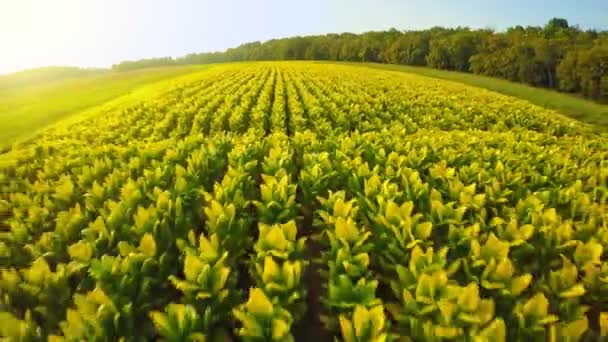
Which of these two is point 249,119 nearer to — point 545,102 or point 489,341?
point 489,341

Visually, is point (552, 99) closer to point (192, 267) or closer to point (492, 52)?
point (492, 52)

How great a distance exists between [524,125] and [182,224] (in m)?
18.8

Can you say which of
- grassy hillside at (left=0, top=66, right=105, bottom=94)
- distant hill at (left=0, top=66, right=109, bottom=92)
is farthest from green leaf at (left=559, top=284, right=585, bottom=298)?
distant hill at (left=0, top=66, right=109, bottom=92)

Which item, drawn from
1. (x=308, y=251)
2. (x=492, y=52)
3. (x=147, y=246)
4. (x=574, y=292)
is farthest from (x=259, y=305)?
(x=492, y=52)

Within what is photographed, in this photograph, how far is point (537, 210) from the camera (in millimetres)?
5461

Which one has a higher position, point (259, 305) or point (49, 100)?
point (49, 100)

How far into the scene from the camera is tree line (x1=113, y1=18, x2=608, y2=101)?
155ft

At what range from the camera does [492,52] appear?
206 ft

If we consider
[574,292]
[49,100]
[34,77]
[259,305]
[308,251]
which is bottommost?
[308,251]

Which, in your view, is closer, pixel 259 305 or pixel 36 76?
pixel 259 305

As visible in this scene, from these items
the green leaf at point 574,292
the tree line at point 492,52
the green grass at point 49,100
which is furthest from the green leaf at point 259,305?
the tree line at point 492,52

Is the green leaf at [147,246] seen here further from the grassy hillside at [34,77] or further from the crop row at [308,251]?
the grassy hillside at [34,77]

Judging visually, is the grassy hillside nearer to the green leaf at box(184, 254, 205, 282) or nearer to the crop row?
the crop row

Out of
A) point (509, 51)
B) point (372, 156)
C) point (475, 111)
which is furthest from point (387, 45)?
point (372, 156)
